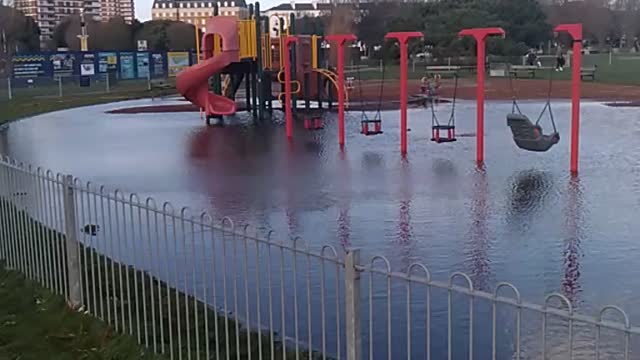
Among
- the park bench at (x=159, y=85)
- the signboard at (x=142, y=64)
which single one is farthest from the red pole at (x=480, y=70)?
the signboard at (x=142, y=64)

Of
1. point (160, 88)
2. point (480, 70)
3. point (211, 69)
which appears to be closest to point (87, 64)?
point (160, 88)

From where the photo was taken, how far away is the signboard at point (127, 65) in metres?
56.9

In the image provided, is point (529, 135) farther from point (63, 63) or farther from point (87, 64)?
point (63, 63)

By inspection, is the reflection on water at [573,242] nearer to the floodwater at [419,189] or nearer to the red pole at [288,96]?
the floodwater at [419,189]

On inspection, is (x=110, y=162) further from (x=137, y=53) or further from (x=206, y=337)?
(x=137, y=53)

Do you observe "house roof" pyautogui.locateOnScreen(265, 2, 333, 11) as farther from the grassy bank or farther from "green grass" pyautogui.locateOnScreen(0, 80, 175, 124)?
the grassy bank

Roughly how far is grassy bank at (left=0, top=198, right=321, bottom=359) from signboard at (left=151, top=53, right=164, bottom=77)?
168ft

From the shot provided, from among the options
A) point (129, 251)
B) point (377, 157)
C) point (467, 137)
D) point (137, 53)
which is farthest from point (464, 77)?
point (129, 251)

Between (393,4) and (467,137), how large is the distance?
59.3m

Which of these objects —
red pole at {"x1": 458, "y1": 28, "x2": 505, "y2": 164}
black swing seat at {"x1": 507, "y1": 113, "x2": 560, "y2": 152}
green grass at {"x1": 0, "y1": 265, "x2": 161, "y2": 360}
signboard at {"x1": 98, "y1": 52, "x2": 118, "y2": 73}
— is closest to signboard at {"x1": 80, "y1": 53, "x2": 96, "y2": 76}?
signboard at {"x1": 98, "y1": 52, "x2": 118, "y2": 73}

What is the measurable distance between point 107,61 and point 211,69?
30.6m

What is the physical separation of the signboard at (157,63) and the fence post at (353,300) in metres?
56.3

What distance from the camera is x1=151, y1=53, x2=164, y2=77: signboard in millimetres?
59469

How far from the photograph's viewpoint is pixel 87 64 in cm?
5534
